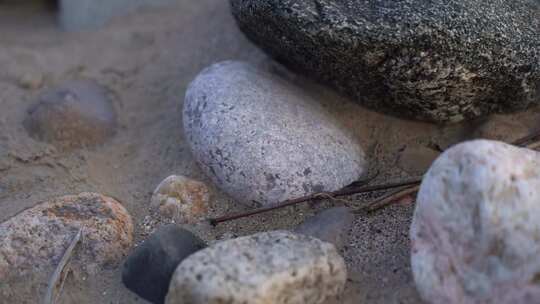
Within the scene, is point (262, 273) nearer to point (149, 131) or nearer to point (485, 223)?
point (485, 223)

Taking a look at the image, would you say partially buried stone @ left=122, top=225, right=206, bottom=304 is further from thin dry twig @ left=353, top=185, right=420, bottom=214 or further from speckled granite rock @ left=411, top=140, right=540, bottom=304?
speckled granite rock @ left=411, top=140, right=540, bottom=304

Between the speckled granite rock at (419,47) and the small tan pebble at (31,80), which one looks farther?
the small tan pebble at (31,80)

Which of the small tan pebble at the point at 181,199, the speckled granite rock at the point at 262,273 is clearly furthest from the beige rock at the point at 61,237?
the speckled granite rock at the point at 262,273

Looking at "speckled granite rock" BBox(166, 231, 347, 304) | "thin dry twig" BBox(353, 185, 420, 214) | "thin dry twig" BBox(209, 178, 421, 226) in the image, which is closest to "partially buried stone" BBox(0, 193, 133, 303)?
"thin dry twig" BBox(209, 178, 421, 226)

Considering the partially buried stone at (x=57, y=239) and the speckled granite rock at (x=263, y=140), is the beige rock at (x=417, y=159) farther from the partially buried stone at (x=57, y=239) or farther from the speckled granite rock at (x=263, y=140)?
the partially buried stone at (x=57, y=239)

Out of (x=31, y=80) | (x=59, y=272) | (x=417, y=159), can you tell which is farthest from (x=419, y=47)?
(x=31, y=80)

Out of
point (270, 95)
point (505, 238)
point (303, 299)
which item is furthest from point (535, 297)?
point (270, 95)

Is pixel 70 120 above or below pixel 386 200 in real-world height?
below
